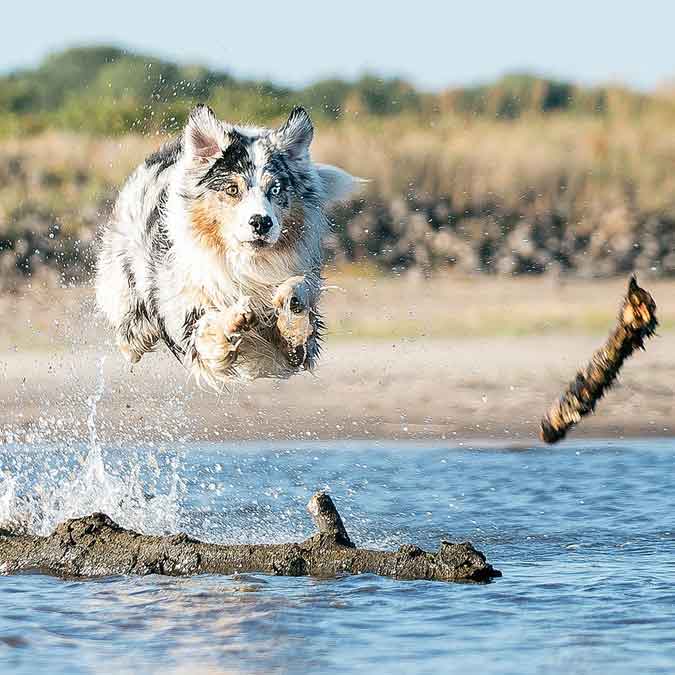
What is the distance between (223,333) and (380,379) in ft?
18.2

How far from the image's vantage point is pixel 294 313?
712 centimetres

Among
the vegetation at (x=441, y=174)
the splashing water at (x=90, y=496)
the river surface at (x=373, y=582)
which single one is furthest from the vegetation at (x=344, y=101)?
the river surface at (x=373, y=582)

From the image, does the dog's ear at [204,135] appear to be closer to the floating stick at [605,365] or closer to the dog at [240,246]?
the dog at [240,246]

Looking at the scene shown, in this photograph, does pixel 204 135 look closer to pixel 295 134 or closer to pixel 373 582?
pixel 295 134

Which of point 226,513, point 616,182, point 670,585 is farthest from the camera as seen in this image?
point 616,182

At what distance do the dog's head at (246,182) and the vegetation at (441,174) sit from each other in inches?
253

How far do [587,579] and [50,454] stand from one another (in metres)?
4.86

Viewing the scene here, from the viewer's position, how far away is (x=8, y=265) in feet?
49.8

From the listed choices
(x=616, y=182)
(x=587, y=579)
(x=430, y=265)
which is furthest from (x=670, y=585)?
(x=616, y=182)

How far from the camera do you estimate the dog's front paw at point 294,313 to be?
7.06 m

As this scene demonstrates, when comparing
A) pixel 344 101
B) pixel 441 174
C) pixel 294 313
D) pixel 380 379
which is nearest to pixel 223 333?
pixel 294 313

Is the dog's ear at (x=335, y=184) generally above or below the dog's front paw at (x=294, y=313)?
above

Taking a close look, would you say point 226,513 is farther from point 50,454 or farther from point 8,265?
point 8,265

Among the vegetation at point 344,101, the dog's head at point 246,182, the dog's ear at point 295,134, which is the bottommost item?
the dog's head at point 246,182
